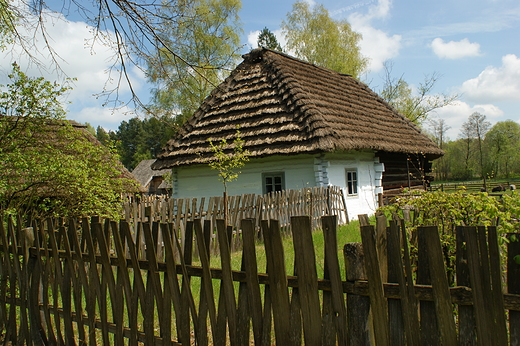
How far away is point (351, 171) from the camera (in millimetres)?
12742

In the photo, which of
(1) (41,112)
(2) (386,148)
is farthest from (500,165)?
(1) (41,112)

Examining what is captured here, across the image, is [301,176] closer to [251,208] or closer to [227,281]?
[251,208]

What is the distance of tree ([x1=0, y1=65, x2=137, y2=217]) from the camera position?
4727 millimetres

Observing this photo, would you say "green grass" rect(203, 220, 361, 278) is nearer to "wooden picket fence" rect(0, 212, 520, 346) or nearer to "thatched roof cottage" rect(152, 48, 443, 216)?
"wooden picket fence" rect(0, 212, 520, 346)

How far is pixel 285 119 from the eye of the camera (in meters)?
11.9

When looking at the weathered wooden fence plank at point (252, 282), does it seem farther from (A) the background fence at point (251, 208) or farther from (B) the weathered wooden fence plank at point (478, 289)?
(A) the background fence at point (251, 208)

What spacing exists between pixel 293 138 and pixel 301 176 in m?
1.26

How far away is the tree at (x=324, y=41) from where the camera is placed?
2852 centimetres

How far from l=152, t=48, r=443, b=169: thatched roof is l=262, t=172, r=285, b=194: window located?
109 cm

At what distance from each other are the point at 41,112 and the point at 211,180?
8.54 metres

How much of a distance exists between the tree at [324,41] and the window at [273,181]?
1820 cm

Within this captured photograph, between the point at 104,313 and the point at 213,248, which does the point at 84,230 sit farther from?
the point at 213,248

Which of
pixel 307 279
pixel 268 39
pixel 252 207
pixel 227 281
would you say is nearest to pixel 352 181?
pixel 252 207

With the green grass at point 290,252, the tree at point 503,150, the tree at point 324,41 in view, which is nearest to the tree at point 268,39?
the tree at point 324,41
